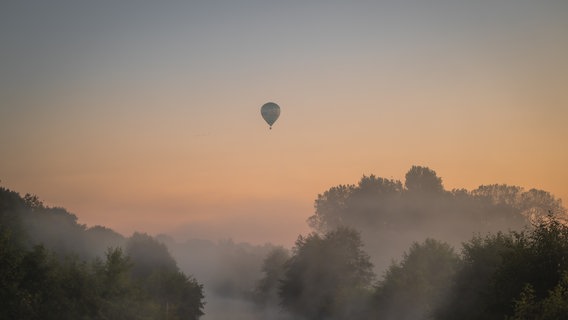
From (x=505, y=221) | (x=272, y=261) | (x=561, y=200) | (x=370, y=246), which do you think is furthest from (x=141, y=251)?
(x=561, y=200)

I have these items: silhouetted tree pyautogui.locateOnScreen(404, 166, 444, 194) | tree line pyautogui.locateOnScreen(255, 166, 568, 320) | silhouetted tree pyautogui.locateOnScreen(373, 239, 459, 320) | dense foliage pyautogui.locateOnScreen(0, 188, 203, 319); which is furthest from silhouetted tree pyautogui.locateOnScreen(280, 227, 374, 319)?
silhouetted tree pyautogui.locateOnScreen(404, 166, 444, 194)

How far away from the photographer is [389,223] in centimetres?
15125

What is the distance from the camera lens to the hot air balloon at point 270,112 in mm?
101562

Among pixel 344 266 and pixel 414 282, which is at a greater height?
pixel 344 266

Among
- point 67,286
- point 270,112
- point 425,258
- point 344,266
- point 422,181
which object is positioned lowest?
point 67,286

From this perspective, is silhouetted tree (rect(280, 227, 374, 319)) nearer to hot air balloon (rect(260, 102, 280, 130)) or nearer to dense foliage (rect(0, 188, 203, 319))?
dense foliage (rect(0, 188, 203, 319))

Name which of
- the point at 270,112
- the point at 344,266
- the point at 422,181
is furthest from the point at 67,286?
the point at 422,181

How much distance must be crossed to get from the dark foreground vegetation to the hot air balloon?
2228 cm

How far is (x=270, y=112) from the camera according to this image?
335ft

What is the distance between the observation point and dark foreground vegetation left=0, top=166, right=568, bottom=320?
38469 millimetres

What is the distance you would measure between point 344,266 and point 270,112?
1232 inches

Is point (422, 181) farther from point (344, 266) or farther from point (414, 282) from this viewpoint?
point (414, 282)

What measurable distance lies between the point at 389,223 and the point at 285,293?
64.3 metres

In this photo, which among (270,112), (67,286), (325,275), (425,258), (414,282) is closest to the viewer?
(67,286)
